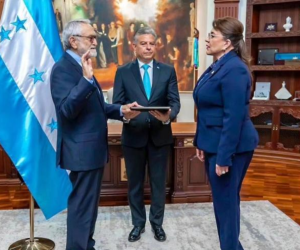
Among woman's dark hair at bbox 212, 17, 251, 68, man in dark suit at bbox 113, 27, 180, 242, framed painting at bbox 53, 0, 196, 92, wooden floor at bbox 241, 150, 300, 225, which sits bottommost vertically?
wooden floor at bbox 241, 150, 300, 225

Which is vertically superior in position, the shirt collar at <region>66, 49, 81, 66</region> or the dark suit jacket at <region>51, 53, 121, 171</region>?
the shirt collar at <region>66, 49, 81, 66</region>

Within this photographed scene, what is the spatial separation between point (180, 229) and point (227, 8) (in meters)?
3.95

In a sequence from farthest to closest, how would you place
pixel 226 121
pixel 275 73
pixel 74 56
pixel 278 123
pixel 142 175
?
pixel 275 73
pixel 278 123
pixel 142 175
pixel 74 56
pixel 226 121

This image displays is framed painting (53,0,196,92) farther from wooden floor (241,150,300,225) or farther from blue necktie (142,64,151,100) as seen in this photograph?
blue necktie (142,64,151,100)

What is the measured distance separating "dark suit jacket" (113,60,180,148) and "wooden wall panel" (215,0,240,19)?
3.56m

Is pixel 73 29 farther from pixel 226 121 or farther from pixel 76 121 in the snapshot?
pixel 226 121

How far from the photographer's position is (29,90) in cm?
229

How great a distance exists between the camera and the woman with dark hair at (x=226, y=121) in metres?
1.95

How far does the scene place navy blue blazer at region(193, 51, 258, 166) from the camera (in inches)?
76.5

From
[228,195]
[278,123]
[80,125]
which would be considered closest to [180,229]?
[228,195]

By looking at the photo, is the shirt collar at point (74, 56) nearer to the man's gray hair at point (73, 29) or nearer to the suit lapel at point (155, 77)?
the man's gray hair at point (73, 29)

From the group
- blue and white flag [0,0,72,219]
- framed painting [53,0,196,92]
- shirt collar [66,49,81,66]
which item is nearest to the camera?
shirt collar [66,49,81,66]

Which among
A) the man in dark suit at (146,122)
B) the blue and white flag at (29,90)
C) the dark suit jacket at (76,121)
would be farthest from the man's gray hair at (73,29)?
the man in dark suit at (146,122)

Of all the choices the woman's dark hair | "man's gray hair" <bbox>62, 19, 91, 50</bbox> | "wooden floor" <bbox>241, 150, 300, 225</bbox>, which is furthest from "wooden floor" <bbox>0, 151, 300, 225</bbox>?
"man's gray hair" <bbox>62, 19, 91, 50</bbox>
